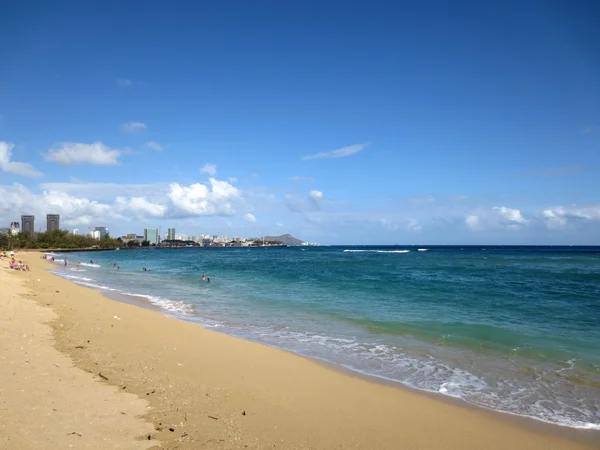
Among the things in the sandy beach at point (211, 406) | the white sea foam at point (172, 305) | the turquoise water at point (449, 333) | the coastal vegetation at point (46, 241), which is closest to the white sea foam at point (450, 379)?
the turquoise water at point (449, 333)

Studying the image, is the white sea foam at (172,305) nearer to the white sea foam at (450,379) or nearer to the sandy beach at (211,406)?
the white sea foam at (450,379)

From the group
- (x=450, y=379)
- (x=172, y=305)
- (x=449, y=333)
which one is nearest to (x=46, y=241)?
(x=172, y=305)

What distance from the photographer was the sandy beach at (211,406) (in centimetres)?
475

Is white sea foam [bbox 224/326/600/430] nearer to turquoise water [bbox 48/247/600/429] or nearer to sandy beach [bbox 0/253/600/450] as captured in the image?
turquoise water [bbox 48/247/600/429]

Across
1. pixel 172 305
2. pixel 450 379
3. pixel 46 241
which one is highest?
pixel 46 241

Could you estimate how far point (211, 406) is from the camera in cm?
584

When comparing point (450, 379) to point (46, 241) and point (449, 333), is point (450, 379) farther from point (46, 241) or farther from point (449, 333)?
point (46, 241)

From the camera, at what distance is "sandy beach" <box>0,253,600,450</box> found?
4.75m

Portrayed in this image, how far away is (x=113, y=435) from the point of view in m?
4.56

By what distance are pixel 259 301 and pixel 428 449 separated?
50.1 feet

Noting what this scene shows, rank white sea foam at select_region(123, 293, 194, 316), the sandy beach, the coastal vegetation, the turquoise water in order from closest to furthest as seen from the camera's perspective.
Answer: the sandy beach
the turquoise water
white sea foam at select_region(123, 293, 194, 316)
the coastal vegetation

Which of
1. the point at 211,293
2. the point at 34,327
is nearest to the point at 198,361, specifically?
the point at 34,327

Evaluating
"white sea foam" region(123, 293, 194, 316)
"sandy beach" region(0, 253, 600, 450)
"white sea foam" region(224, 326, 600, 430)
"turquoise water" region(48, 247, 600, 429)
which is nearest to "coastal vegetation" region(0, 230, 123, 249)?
"white sea foam" region(123, 293, 194, 316)

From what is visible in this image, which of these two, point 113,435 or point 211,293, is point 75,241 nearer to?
point 211,293
